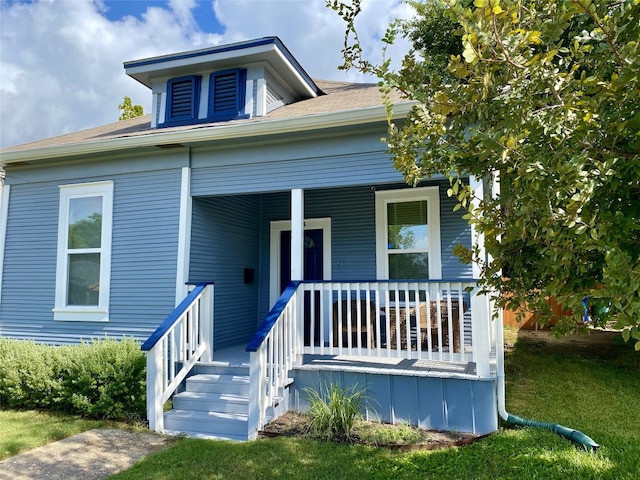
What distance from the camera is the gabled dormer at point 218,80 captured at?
7379 mm

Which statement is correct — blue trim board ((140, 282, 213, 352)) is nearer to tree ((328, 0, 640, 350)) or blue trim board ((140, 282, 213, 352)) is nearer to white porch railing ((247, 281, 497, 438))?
white porch railing ((247, 281, 497, 438))

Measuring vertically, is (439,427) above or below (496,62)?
below

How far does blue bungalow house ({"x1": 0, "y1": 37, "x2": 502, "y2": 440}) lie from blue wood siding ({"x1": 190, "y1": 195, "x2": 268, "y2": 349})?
0.10 feet

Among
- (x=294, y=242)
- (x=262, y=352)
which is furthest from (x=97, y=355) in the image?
(x=294, y=242)

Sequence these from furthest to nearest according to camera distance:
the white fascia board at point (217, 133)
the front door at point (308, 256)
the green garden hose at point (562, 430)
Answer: the front door at point (308, 256) → the white fascia board at point (217, 133) → the green garden hose at point (562, 430)

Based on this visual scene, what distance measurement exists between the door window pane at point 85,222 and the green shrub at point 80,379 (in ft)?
6.14

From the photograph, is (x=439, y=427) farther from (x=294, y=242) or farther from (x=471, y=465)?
(x=294, y=242)

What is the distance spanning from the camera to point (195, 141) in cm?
640

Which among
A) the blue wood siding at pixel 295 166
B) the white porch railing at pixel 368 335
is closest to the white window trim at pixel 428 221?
the white porch railing at pixel 368 335

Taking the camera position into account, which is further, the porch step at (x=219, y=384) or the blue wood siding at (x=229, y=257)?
the blue wood siding at (x=229, y=257)

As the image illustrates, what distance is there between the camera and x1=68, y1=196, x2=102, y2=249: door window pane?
7.17m

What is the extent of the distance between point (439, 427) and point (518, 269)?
304cm

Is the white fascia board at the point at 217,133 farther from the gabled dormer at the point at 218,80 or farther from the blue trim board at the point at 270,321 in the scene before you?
the blue trim board at the point at 270,321

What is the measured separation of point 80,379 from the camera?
5.38m
